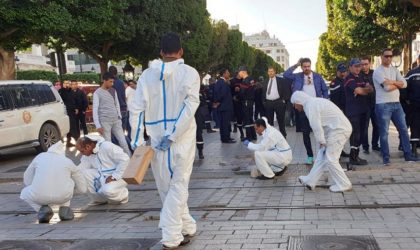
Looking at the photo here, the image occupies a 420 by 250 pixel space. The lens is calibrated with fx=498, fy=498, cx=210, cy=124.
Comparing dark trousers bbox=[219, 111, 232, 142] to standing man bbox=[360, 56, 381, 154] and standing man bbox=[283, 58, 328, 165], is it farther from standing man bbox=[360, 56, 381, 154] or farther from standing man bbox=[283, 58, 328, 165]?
standing man bbox=[360, 56, 381, 154]

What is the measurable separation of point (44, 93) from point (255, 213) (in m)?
9.09

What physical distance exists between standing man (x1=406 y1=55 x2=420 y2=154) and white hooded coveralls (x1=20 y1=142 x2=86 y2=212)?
237 inches

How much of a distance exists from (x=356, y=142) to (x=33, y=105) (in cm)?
844

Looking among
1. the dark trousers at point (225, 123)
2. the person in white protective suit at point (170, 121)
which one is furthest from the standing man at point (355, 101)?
the person in white protective suit at point (170, 121)

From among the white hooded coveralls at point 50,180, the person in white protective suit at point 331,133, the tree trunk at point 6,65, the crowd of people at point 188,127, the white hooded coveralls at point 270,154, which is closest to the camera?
the crowd of people at point 188,127

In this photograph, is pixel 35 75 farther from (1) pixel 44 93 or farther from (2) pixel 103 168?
(2) pixel 103 168

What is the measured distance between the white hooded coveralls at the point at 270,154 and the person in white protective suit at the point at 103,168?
2.25 meters

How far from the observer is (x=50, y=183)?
20.7 feet

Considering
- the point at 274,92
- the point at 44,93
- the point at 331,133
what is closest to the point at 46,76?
the point at 44,93

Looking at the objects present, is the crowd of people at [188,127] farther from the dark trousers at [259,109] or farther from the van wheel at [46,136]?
the van wheel at [46,136]

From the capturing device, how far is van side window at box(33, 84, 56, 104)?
13367 millimetres

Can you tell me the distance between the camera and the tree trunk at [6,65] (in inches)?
660

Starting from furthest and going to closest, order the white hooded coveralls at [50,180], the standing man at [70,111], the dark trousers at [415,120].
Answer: the standing man at [70,111], the dark trousers at [415,120], the white hooded coveralls at [50,180]

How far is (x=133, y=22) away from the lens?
20.5 metres
